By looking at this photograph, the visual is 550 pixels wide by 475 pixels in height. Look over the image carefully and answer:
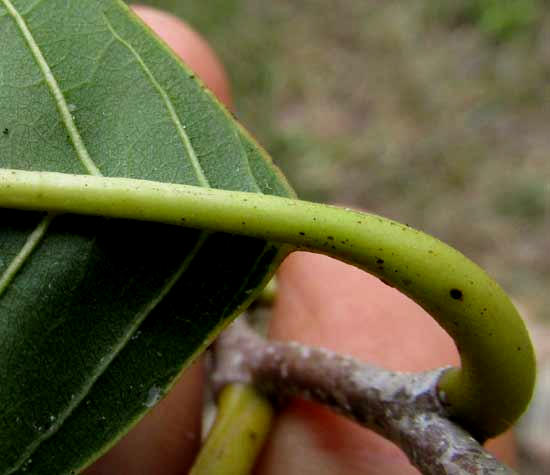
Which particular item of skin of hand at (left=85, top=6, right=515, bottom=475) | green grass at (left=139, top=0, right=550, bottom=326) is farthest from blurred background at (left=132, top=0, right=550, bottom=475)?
skin of hand at (left=85, top=6, right=515, bottom=475)

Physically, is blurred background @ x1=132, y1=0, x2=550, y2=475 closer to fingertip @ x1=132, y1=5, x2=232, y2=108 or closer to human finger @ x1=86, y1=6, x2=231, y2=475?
fingertip @ x1=132, y1=5, x2=232, y2=108

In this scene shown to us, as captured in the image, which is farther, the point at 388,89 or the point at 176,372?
the point at 388,89

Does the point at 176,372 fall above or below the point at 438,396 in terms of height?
below

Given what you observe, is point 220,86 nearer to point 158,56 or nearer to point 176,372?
point 158,56

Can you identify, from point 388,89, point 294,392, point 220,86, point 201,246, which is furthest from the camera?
point 388,89

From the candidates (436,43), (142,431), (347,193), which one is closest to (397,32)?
(436,43)

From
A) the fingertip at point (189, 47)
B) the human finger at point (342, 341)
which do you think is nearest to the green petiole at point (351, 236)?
the human finger at point (342, 341)
